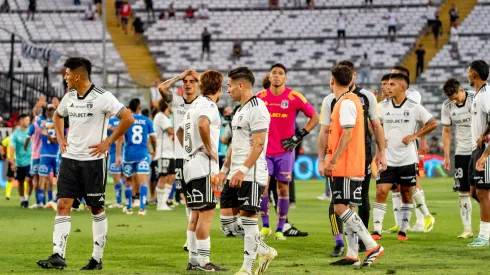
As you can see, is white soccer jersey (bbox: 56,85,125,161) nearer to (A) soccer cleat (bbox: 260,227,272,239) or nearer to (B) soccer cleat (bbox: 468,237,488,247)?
(A) soccer cleat (bbox: 260,227,272,239)

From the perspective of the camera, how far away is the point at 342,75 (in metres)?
11.9

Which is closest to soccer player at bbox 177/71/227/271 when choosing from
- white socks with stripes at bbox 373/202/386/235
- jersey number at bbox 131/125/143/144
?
white socks with stripes at bbox 373/202/386/235

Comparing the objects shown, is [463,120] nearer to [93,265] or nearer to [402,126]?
[402,126]

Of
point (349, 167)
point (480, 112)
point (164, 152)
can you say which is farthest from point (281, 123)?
point (164, 152)

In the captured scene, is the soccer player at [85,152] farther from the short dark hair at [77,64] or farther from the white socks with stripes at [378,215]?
the white socks with stripes at [378,215]

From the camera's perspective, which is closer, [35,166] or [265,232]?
[265,232]

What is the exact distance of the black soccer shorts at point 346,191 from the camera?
11750 mm

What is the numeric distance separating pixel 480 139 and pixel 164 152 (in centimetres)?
986

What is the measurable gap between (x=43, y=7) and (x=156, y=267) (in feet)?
156

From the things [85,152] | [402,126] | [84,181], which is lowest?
[84,181]

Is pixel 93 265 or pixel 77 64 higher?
pixel 77 64

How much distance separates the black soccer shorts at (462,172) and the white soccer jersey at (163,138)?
8.38 metres

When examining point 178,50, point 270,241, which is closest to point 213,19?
point 178,50

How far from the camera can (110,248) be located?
558 inches
